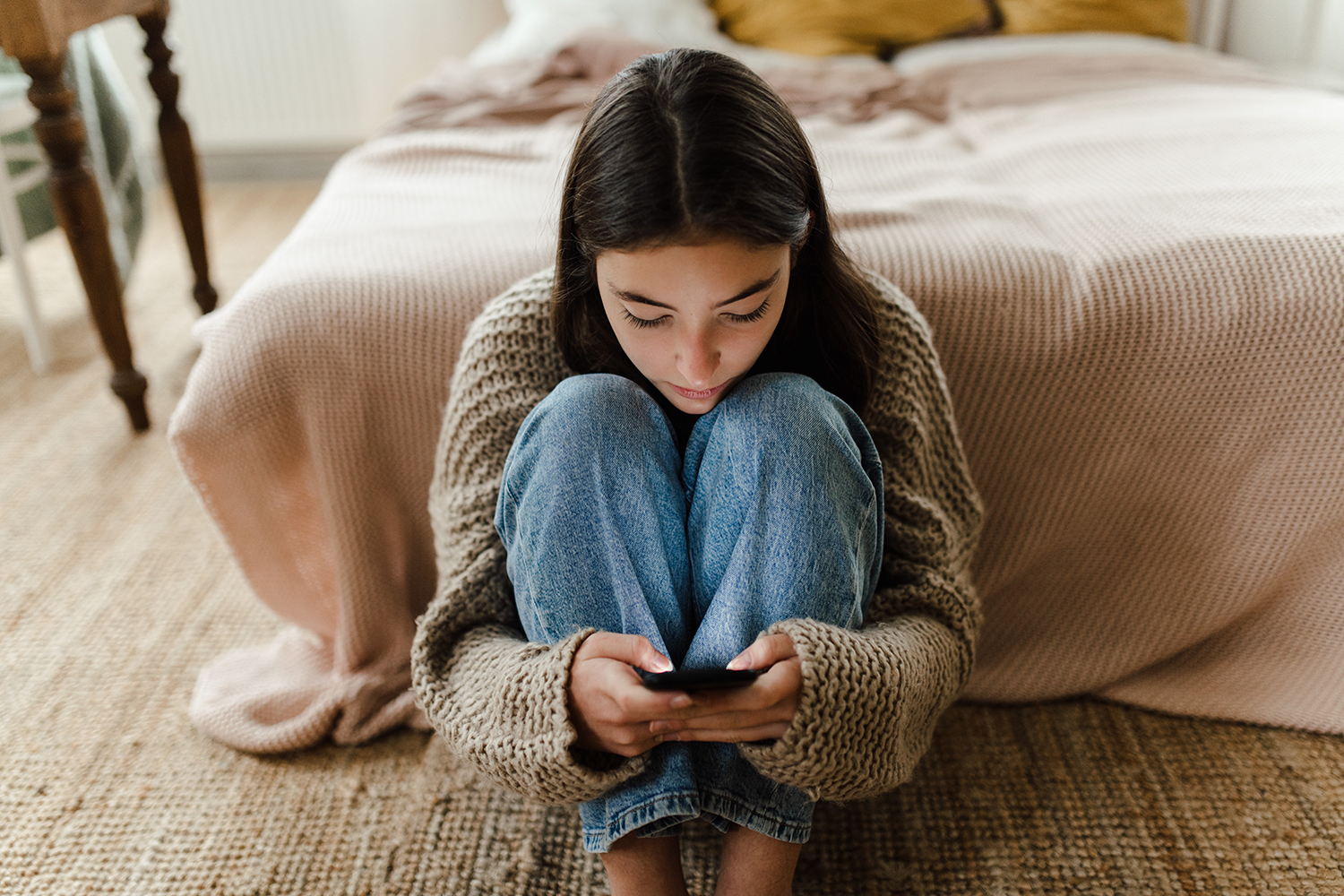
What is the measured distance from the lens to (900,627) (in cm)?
78

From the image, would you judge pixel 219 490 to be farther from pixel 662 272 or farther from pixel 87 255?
pixel 87 255

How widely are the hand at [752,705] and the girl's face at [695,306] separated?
0.19m

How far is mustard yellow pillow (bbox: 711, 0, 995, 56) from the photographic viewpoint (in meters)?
2.08

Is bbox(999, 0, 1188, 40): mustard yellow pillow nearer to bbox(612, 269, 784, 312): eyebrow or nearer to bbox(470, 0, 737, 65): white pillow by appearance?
bbox(470, 0, 737, 65): white pillow

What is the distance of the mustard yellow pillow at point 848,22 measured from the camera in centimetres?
208

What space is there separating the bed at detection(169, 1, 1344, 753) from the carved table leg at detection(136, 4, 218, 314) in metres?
0.79

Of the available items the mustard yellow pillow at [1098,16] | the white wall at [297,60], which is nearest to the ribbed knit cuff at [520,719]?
the mustard yellow pillow at [1098,16]

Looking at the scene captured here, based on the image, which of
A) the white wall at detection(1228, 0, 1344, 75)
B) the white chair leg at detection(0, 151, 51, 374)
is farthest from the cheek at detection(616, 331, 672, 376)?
the white wall at detection(1228, 0, 1344, 75)

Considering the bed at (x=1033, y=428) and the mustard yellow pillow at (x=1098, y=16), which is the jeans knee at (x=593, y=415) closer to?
the bed at (x=1033, y=428)

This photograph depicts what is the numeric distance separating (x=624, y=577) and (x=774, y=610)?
107 millimetres

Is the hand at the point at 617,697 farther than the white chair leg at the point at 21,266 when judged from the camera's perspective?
No

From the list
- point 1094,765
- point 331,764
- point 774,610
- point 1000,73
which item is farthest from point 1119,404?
point 1000,73

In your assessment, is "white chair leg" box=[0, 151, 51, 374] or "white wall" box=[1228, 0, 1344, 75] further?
"white wall" box=[1228, 0, 1344, 75]

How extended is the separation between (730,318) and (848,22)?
1.63 metres
